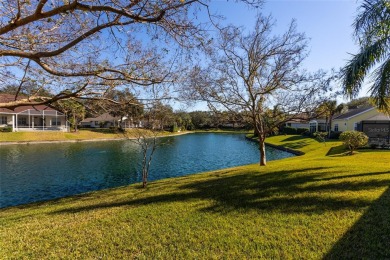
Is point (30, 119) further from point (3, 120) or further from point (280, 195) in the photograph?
point (280, 195)

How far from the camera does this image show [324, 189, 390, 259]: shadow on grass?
370 centimetres

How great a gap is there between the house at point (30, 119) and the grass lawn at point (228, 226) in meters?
35.0

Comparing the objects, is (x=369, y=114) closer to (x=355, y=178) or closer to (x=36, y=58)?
(x=355, y=178)

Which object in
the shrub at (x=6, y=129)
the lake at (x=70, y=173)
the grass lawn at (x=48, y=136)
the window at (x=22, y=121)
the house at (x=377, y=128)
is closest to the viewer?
the lake at (x=70, y=173)

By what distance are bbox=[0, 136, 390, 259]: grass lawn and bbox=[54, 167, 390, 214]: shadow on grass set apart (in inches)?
0.9

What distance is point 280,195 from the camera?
6672 mm

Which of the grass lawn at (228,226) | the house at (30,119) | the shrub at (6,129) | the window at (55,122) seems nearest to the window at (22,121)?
the house at (30,119)

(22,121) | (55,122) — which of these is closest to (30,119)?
(22,121)

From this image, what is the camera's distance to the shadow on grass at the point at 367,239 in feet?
12.1

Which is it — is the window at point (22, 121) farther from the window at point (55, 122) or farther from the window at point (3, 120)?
the window at point (55, 122)

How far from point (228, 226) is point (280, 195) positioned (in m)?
2.37

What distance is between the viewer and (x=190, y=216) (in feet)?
18.7

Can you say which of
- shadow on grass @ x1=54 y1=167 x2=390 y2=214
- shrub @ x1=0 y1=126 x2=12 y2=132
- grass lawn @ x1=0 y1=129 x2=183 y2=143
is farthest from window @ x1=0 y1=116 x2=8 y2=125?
shadow on grass @ x1=54 y1=167 x2=390 y2=214

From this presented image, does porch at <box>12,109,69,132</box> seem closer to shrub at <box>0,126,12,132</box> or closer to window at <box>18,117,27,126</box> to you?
window at <box>18,117,27,126</box>
